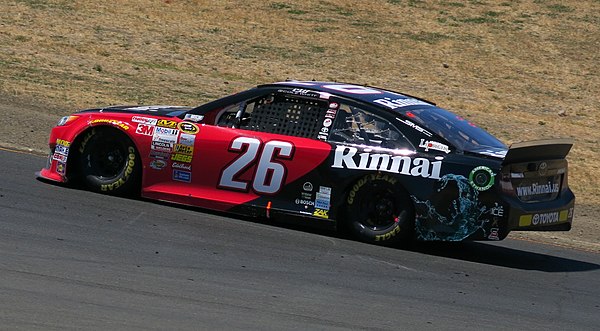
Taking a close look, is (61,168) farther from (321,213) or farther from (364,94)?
(364,94)

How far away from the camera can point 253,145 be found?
10195mm

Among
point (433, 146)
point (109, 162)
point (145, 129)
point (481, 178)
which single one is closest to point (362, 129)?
point (433, 146)

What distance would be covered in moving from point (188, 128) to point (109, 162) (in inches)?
39.6

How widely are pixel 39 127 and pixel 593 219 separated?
23.9 feet

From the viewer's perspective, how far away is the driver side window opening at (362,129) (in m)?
9.88

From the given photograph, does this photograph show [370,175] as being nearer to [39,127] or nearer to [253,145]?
[253,145]

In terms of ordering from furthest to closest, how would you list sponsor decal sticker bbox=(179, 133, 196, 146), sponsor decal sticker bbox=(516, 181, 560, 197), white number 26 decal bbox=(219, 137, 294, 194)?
1. sponsor decal sticker bbox=(179, 133, 196, 146)
2. white number 26 decal bbox=(219, 137, 294, 194)
3. sponsor decal sticker bbox=(516, 181, 560, 197)

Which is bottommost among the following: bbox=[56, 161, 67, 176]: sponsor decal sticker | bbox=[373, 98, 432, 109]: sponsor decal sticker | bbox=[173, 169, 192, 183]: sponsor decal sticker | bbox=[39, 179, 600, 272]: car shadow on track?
bbox=[39, 179, 600, 272]: car shadow on track

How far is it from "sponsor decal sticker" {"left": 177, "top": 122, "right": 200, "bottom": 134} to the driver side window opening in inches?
52.3

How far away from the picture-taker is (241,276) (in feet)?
27.3

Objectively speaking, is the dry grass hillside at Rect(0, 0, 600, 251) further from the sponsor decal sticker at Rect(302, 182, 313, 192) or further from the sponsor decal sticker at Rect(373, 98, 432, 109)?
the sponsor decal sticker at Rect(302, 182, 313, 192)

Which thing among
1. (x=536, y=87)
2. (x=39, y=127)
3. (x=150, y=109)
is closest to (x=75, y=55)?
(x=39, y=127)

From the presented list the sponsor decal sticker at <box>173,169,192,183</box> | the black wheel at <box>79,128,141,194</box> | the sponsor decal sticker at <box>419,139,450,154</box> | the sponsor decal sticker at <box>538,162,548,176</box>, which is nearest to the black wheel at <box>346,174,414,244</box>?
the sponsor decal sticker at <box>419,139,450,154</box>

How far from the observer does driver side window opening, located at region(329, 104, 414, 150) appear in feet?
32.4
